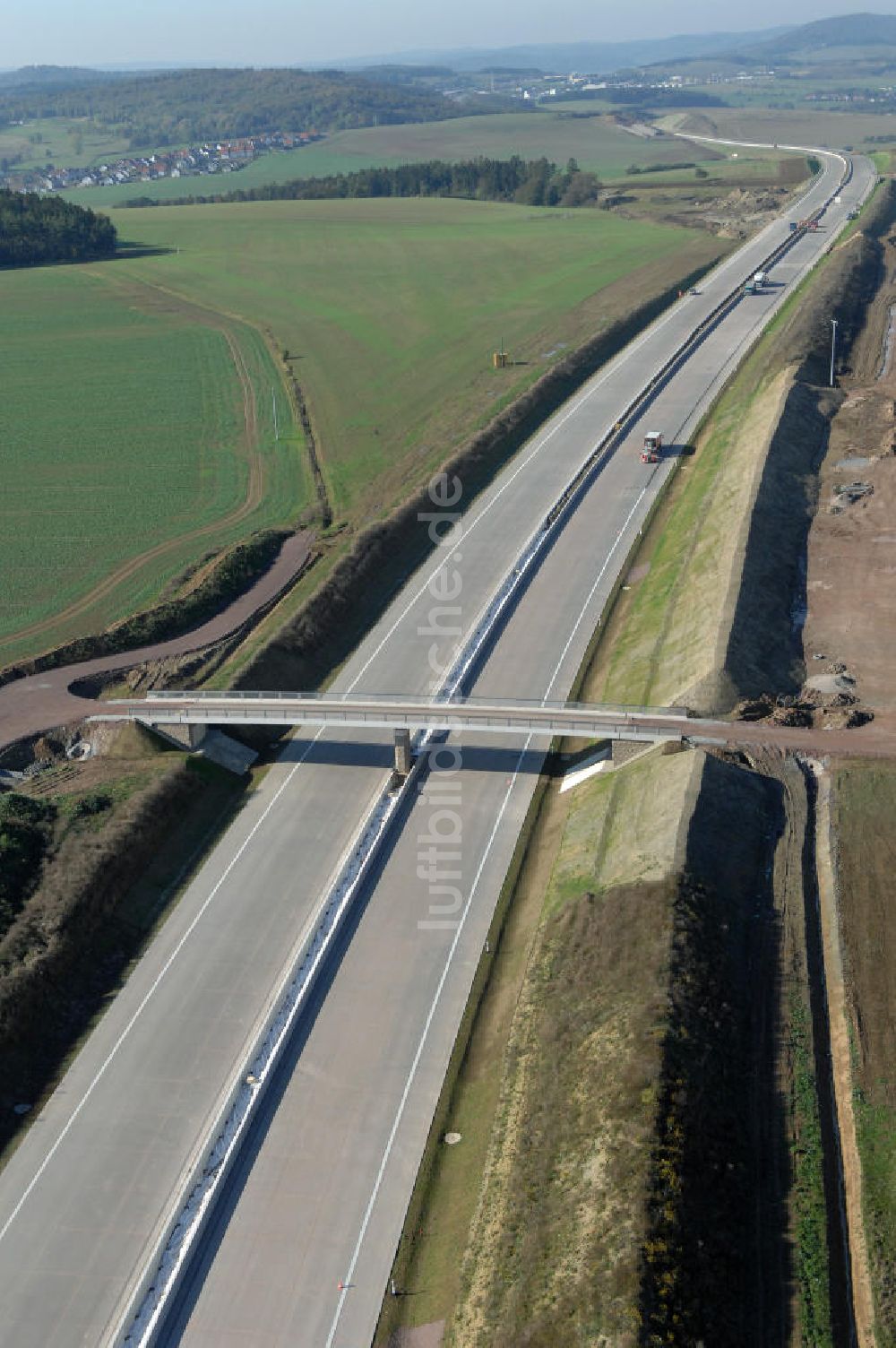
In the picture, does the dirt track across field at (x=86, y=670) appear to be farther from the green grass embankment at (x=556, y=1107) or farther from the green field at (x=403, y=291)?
the green grass embankment at (x=556, y=1107)

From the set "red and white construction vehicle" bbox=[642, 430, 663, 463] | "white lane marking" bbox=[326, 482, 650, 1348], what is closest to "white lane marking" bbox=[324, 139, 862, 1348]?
"white lane marking" bbox=[326, 482, 650, 1348]

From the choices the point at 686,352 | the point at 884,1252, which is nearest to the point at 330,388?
the point at 686,352

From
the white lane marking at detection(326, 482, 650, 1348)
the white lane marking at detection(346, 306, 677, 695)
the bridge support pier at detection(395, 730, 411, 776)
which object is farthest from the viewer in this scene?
the white lane marking at detection(346, 306, 677, 695)

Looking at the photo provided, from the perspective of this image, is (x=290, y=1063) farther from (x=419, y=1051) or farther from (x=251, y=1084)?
(x=419, y=1051)

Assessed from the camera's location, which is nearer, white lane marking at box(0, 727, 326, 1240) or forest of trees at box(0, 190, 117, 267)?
white lane marking at box(0, 727, 326, 1240)

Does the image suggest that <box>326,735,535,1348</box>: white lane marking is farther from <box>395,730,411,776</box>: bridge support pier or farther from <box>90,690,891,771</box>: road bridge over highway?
<box>395,730,411,776</box>: bridge support pier

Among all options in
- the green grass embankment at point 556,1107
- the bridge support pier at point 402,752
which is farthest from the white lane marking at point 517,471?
the green grass embankment at point 556,1107

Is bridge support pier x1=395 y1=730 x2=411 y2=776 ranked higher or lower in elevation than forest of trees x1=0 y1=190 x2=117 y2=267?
lower

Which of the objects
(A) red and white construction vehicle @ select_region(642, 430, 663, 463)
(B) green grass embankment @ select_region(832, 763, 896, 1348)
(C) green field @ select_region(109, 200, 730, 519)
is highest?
(C) green field @ select_region(109, 200, 730, 519)

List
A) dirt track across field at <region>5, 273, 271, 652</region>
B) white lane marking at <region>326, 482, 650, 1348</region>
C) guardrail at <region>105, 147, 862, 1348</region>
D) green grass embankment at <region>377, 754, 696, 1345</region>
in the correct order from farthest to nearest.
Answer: dirt track across field at <region>5, 273, 271, 652</region> < white lane marking at <region>326, 482, 650, 1348</region> < guardrail at <region>105, 147, 862, 1348</region> < green grass embankment at <region>377, 754, 696, 1345</region>
